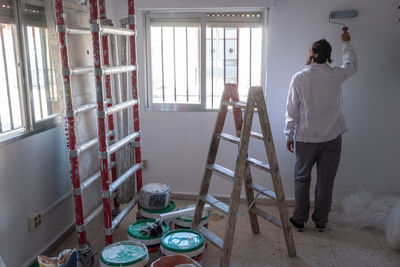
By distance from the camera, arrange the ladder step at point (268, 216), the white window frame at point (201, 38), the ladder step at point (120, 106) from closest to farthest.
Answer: the ladder step at point (120, 106), the ladder step at point (268, 216), the white window frame at point (201, 38)

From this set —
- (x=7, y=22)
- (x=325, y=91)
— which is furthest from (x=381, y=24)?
(x=7, y=22)

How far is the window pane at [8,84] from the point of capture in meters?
2.19

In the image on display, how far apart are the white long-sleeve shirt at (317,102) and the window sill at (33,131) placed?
172 cm

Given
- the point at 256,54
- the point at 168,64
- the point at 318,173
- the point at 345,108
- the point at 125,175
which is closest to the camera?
the point at 125,175

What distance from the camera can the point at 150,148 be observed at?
3539 mm

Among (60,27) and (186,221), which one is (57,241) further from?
(60,27)

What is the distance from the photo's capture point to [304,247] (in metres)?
2.74

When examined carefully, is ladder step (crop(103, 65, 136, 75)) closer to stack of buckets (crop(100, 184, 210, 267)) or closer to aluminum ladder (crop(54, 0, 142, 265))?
aluminum ladder (crop(54, 0, 142, 265))

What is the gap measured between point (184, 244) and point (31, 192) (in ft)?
3.48

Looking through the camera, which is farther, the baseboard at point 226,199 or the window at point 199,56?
the baseboard at point 226,199

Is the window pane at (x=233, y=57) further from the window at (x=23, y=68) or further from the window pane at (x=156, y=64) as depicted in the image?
the window at (x=23, y=68)

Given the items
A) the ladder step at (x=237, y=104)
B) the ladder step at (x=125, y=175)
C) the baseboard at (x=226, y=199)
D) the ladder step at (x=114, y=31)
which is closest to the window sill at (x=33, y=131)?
the ladder step at (x=125, y=175)

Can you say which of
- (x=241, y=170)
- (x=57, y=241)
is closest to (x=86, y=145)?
(x=57, y=241)

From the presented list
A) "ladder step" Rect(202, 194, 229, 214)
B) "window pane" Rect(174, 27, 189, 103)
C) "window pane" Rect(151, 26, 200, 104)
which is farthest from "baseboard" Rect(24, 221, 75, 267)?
"window pane" Rect(174, 27, 189, 103)
